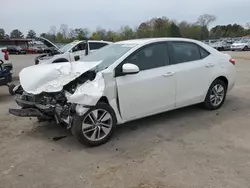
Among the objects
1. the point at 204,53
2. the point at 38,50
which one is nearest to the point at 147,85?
the point at 204,53

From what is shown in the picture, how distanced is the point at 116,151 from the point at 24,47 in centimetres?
4674

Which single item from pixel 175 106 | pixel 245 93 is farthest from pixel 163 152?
pixel 245 93

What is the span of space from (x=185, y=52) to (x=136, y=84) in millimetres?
1477

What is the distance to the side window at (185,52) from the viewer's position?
5595 millimetres

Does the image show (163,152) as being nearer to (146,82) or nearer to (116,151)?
(116,151)

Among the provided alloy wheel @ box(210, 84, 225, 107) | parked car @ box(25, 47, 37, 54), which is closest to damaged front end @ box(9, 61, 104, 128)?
alloy wheel @ box(210, 84, 225, 107)

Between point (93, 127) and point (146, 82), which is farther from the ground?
point (146, 82)

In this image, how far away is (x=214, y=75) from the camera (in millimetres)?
6027

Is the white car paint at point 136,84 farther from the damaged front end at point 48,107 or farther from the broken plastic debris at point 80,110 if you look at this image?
the damaged front end at point 48,107

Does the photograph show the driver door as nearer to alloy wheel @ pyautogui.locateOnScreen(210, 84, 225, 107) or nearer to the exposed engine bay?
the exposed engine bay

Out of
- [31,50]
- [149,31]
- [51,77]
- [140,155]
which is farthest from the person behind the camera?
[149,31]

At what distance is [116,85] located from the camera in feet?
15.3

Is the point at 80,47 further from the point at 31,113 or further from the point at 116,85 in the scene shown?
the point at 116,85

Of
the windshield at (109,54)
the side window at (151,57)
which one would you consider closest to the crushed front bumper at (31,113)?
the windshield at (109,54)
